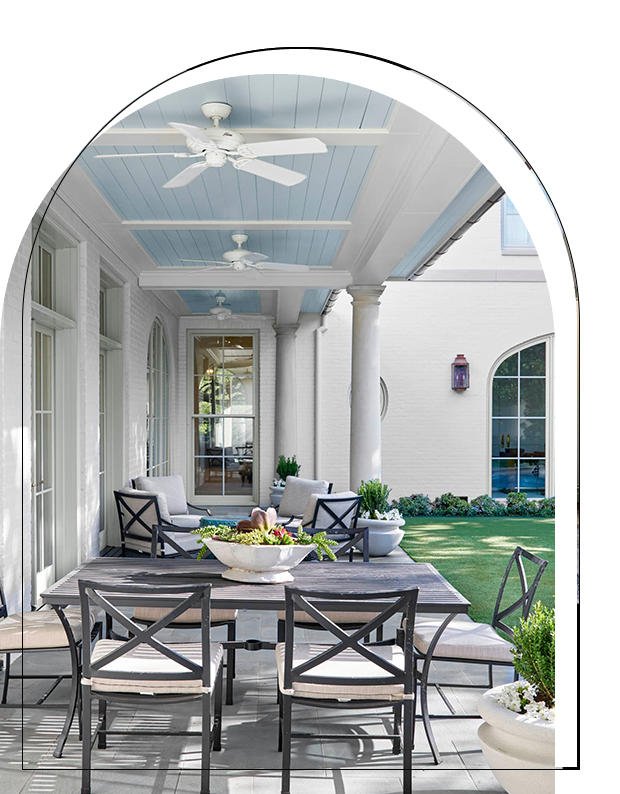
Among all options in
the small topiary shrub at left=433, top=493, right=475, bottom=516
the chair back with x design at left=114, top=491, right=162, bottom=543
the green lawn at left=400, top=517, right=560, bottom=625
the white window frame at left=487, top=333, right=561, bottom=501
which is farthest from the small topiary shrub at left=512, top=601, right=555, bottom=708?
the white window frame at left=487, top=333, right=561, bottom=501

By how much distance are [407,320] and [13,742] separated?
9689 mm

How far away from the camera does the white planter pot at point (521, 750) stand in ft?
7.57

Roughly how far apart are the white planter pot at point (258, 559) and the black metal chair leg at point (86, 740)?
0.85 metres

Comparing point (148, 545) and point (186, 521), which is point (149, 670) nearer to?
point (148, 545)

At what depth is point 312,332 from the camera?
1238 cm

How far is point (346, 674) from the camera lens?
281 centimetres

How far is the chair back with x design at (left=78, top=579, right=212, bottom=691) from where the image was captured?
8.71 ft

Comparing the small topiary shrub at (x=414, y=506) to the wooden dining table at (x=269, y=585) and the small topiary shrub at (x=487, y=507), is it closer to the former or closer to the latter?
the small topiary shrub at (x=487, y=507)

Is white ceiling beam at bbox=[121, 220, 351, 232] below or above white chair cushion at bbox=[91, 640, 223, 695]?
above

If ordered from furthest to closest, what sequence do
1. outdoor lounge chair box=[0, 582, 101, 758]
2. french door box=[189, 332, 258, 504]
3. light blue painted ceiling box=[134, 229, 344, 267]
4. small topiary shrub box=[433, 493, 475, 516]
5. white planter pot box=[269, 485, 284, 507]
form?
french door box=[189, 332, 258, 504] → small topiary shrub box=[433, 493, 475, 516] → white planter pot box=[269, 485, 284, 507] → light blue painted ceiling box=[134, 229, 344, 267] → outdoor lounge chair box=[0, 582, 101, 758]

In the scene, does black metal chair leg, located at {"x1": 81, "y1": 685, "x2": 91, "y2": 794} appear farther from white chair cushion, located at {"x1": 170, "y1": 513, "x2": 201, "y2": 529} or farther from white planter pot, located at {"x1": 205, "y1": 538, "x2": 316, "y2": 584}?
white chair cushion, located at {"x1": 170, "y1": 513, "x2": 201, "y2": 529}

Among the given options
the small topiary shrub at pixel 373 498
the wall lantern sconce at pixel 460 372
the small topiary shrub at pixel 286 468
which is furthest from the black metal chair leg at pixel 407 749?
the wall lantern sconce at pixel 460 372

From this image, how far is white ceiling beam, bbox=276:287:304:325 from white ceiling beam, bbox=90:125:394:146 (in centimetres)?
432

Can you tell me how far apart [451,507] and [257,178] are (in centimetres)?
768
